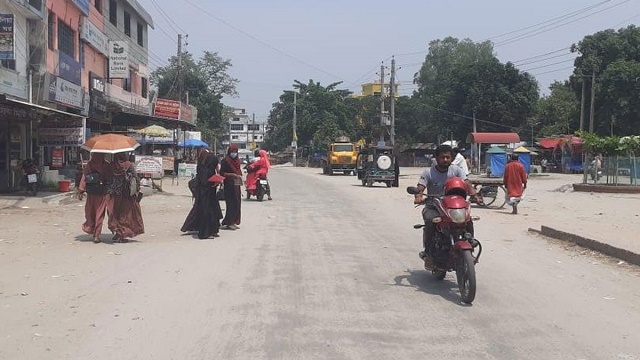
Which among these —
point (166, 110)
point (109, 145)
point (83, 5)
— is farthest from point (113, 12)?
point (109, 145)

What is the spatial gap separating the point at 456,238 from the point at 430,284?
3.17ft

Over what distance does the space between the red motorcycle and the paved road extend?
0.32 metres

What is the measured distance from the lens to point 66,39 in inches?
1097

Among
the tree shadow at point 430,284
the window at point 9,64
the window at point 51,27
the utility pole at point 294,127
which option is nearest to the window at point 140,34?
the window at point 51,27

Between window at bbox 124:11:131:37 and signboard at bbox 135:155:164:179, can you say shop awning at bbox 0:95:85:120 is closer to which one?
signboard at bbox 135:155:164:179

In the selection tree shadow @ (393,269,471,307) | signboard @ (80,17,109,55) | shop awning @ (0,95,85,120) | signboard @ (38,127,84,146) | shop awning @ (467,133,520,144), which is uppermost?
signboard @ (80,17,109,55)

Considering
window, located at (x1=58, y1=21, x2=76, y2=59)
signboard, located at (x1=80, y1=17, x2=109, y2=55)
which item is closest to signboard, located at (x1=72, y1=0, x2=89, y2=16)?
signboard, located at (x1=80, y1=17, x2=109, y2=55)

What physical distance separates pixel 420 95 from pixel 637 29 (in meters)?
35.8

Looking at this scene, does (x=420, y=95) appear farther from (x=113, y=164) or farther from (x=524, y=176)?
(x=113, y=164)

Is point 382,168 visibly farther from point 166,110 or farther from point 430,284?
point 430,284

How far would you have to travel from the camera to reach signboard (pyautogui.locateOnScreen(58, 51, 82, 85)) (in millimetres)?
25703

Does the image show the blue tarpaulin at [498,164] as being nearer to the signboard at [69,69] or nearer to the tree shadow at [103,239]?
the signboard at [69,69]

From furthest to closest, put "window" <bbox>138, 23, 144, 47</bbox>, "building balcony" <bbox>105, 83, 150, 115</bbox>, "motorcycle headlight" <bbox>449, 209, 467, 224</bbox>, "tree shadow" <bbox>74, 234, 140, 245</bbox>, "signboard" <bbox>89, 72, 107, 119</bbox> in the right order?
"window" <bbox>138, 23, 144, 47</bbox> < "building balcony" <bbox>105, 83, 150, 115</bbox> < "signboard" <bbox>89, 72, 107, 119</bbox> < "tree shadow" <bbox>74, 234, 140, 245</bbox> < "motorcycle headlight" <bbox>449, 209, 467, 224</bbox>

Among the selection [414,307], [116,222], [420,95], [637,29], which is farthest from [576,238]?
[420,95]
